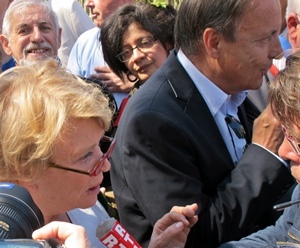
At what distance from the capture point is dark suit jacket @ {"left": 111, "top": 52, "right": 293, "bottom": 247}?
2564mm

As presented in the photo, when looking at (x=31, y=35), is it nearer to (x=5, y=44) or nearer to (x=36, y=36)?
(x=36, y=36)

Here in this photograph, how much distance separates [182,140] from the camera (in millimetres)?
2588

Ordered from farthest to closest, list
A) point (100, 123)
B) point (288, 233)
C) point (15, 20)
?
point (15, 20)
point (288, 233)
point (100, 123)

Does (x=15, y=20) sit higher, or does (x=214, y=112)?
(x=214, y=112)

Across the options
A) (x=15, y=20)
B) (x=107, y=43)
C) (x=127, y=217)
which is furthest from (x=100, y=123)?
(x=15, y=20)

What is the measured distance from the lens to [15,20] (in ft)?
15.1

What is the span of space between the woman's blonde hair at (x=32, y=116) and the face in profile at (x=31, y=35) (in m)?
2.45

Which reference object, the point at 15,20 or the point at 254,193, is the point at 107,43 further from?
the point at 254,193

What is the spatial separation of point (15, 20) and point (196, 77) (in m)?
2.19

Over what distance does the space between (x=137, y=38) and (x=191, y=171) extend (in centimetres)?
147

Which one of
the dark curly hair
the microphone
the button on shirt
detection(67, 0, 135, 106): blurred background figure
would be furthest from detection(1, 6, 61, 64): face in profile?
the microphone

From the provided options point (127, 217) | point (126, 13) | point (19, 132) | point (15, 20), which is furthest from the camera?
point (15, 20)

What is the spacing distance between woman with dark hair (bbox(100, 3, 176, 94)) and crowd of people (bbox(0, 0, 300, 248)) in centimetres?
76

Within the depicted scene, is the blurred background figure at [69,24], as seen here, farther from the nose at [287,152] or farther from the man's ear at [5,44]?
the nose at [287,152]
